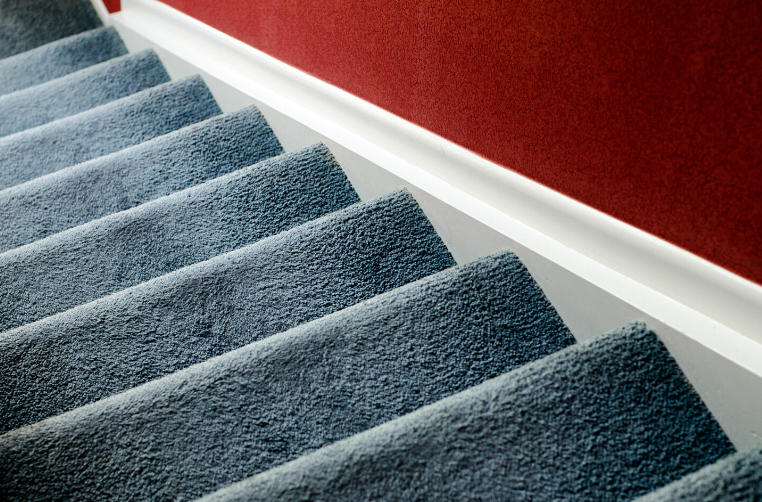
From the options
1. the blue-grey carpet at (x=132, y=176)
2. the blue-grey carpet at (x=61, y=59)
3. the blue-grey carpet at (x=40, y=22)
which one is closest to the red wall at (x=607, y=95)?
the blue-grey carpet at (x=132, y=176)

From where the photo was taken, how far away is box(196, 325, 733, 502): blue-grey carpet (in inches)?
27.0

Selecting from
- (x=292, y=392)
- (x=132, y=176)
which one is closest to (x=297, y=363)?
(x=292, y=392)

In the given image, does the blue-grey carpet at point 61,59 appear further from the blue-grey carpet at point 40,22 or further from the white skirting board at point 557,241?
the white skirting board at point 557,241

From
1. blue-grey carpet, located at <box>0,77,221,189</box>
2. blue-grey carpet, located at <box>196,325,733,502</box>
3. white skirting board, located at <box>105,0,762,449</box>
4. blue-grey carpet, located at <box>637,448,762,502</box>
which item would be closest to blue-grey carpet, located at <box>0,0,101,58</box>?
blue-grey carpet, located at <box>0,77,221,189</box>

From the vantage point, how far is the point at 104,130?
1.70 m

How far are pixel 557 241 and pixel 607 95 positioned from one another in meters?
0.22

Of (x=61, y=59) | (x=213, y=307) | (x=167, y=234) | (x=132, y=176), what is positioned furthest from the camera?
(x=61, y=59)

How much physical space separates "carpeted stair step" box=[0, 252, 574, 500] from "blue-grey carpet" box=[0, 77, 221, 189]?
1.00 m

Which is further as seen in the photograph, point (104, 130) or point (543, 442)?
point (104, 130)

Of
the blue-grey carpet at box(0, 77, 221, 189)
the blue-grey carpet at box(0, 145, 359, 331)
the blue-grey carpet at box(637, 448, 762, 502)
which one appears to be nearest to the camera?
the blue-grey carpet at box(637, 448, 762, 502)

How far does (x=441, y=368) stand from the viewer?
0.91 m

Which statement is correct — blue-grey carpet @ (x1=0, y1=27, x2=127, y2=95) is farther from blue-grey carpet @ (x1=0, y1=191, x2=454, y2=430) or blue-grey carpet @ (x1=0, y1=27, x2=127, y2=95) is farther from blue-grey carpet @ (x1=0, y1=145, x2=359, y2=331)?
blue-grey carpet @ (x1=0, y1=191, x2=454, y2=430)

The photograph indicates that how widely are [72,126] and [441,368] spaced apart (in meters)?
1.27

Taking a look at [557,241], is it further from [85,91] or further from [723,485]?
[85,91]
